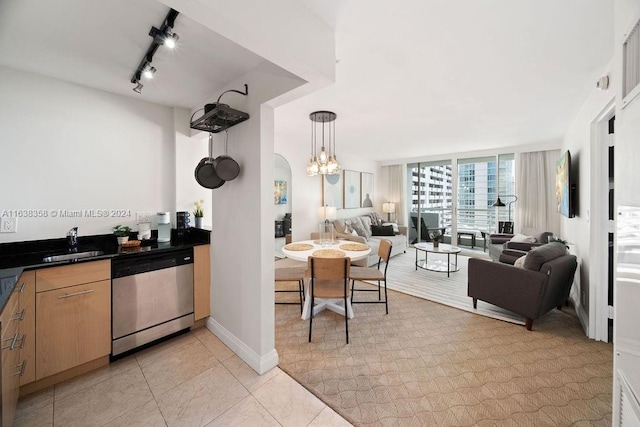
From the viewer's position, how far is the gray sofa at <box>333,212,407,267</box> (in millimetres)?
4832

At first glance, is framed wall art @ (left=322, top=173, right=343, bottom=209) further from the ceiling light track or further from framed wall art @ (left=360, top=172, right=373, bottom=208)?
the ceiling light track

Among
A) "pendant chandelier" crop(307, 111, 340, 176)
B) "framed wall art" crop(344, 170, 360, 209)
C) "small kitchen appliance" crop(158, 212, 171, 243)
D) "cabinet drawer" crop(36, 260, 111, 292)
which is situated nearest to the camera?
"cabinet drawer" crop(36, 260, 111, 292)

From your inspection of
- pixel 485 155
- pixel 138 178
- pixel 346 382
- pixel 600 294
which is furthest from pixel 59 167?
pixel 485 155

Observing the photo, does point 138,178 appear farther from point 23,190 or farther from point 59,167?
point 23,190

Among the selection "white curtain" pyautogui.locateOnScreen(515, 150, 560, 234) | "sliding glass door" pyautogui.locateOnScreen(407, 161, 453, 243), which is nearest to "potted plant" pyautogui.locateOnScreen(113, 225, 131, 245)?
"sliding glass door" pyautogui.locateOnScreen(407, 161, 453, 243)

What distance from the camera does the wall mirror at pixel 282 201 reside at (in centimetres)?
488

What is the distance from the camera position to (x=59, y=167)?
220 cm

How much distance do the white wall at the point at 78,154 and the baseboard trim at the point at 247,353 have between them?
1.49 m

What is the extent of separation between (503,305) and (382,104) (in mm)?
2706

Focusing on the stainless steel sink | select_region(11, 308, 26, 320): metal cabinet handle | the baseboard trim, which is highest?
the stainless steel sink

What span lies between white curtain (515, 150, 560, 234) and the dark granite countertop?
6.22m

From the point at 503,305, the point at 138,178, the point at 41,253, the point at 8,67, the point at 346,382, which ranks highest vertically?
the point at 8,67

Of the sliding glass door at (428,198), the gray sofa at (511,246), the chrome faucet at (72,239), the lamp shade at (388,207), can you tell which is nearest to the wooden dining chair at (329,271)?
the chrome faucet at (72,239)

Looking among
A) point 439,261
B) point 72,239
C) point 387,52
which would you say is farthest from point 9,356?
point 439,261
